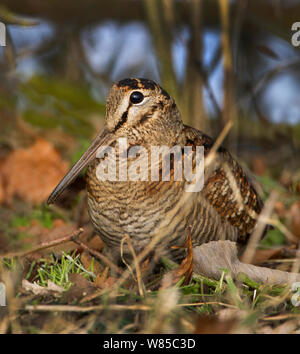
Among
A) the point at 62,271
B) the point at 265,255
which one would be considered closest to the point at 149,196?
the point at 62,271

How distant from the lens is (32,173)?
12.6ft

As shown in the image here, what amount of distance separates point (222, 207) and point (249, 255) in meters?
0.26

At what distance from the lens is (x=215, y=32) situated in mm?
5324

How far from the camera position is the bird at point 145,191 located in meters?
2.19

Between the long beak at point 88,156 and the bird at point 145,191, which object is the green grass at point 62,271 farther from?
the long beak at point 88,156

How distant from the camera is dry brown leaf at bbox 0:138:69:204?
145 inches

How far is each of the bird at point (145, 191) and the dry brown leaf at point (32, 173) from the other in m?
1.39

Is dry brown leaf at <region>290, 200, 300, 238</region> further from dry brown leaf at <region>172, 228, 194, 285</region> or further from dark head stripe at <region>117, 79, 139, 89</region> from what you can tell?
dark head stripe at <region>117, 79, 139, 89</region>

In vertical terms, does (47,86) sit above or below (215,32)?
below

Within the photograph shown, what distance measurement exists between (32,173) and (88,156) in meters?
1.69

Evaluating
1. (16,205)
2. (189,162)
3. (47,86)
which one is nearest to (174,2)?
(47,86)

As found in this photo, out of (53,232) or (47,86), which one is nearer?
(53,232)

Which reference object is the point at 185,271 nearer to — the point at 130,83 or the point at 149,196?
the point at 149,196
